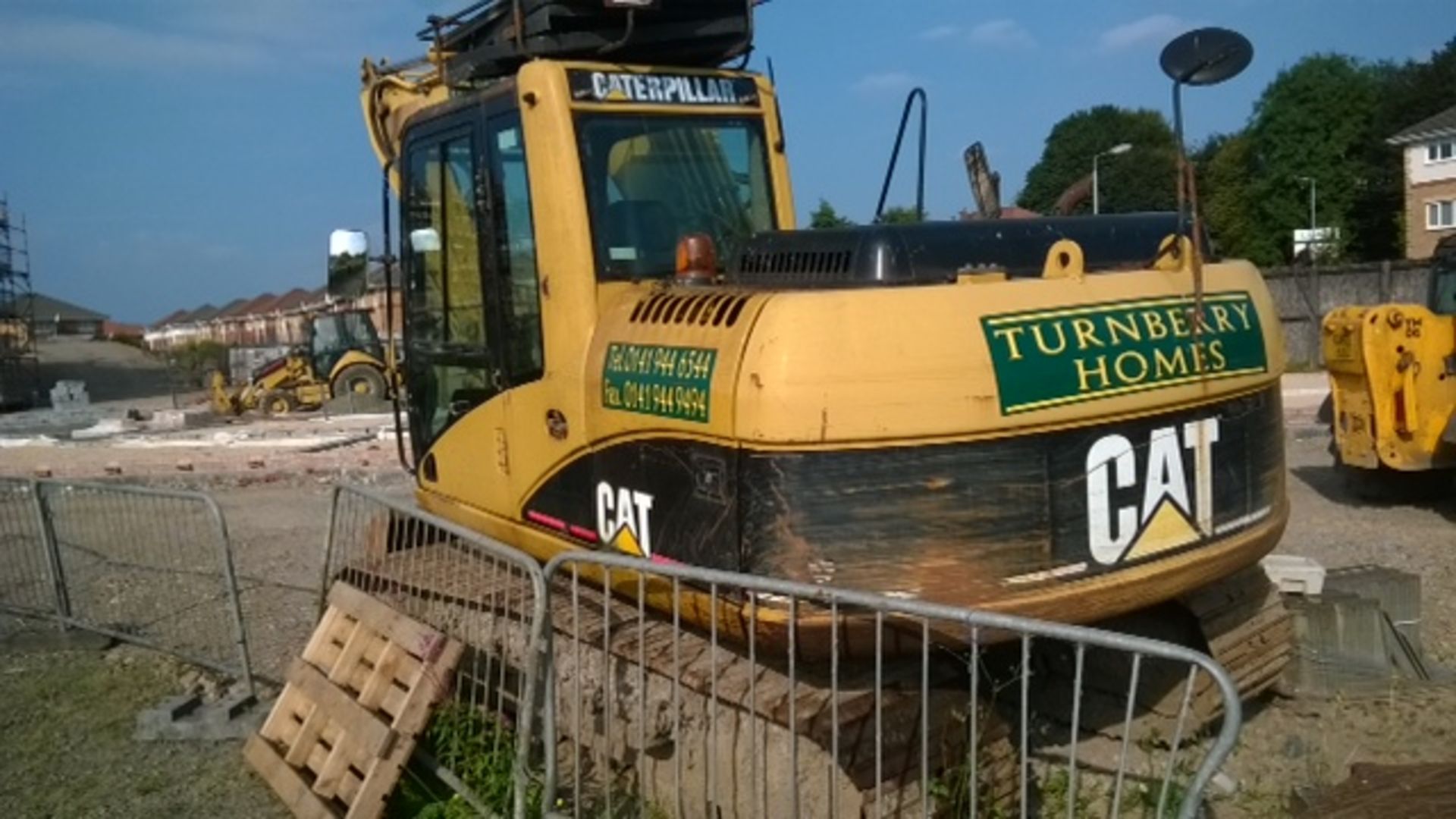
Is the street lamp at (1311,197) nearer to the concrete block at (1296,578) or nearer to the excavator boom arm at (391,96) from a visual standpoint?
the concrete block at (1296,578)

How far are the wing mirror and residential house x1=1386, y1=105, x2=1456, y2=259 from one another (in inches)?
2159

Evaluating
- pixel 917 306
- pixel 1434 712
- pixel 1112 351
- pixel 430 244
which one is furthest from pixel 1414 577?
pixel 430 244

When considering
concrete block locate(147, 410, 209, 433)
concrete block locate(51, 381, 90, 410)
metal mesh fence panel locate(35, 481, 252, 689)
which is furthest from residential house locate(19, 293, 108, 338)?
metal mesh fence panel locate(35, 481, 252, 689)

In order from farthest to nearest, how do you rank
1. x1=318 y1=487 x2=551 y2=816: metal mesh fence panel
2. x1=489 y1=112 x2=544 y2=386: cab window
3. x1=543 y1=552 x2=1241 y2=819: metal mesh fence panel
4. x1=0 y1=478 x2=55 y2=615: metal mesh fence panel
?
x1=0 y1=478 x2=55 y2=615: metal mesh fence panel < x1=489 y1=112 x2=544 y2=386: cab window < x1=318 y1=487 x2=551 y2=816: metal mesh fence panel < x1=543 y1=552 x2=1241 y2=819: metal mesh fence panel

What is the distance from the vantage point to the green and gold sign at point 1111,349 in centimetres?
353

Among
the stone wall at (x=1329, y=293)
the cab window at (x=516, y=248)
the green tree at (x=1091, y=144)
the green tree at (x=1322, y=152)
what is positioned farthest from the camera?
the green tree at (x=1322, y=152)

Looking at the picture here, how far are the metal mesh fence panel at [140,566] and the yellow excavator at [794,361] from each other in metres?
3.02

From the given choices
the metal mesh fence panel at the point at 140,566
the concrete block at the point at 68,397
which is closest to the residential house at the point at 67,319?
the concrete block at the point at 68,397

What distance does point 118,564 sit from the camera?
8.18 metres

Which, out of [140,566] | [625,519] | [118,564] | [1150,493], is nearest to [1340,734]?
[1150,493]

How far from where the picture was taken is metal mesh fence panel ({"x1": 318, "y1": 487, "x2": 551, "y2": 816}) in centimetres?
429

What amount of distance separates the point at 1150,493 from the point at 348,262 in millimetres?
4108

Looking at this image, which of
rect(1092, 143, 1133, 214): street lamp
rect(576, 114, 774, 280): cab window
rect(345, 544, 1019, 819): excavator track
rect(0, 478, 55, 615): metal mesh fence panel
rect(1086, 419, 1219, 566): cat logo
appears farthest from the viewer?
rect(0, 478, 55, 615): metal mesh fence panel

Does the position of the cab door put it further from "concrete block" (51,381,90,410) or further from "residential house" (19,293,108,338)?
"residential house" (19,293,108,338)
